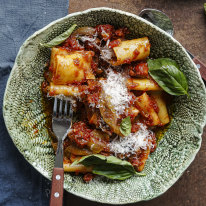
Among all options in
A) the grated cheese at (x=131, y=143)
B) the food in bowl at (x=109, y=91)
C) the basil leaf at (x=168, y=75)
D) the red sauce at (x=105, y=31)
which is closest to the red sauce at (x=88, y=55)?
the food in bowl at (x=109, y=91)

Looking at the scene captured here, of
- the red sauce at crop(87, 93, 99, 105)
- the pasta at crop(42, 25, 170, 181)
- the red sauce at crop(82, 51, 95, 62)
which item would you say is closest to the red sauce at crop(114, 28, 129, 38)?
the pasta at crop(42, 25, 170, 181)

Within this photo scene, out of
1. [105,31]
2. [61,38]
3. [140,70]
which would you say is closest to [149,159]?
[140,70]

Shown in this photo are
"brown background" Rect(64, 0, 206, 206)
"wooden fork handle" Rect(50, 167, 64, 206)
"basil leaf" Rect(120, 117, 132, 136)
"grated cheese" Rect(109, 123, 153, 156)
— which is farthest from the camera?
"brown background" Rect(64, 0, 206, 206)

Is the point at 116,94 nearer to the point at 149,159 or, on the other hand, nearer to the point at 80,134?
the point at 80,134

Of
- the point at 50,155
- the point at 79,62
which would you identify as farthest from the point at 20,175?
the point at 79,62

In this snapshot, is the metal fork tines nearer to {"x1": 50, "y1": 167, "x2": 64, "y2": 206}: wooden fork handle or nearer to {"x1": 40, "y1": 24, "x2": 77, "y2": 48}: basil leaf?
{"x1": 50, "y1": 167, "x2": 64, "y2": 206}: wooden fork handle

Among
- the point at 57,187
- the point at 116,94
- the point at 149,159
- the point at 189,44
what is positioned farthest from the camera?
the point at 189,44
